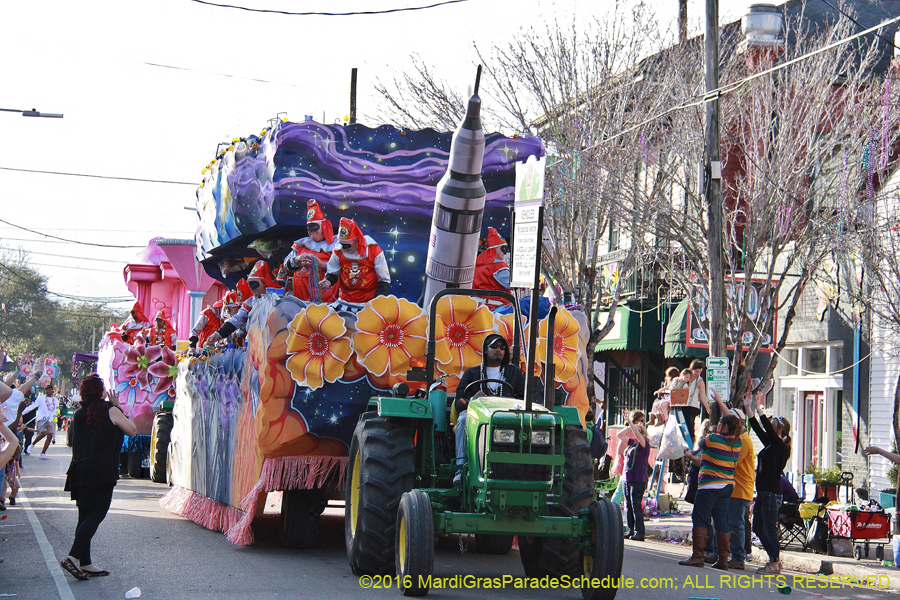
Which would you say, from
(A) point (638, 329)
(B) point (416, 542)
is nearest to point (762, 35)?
(A) point (638, 329)

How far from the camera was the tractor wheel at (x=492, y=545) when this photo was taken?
11.3 m

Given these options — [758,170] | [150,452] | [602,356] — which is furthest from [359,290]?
[602,356]

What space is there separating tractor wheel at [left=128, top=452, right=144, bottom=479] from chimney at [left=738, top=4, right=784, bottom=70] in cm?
1425

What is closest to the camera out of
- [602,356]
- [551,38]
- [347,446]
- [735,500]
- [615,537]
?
[615,537]

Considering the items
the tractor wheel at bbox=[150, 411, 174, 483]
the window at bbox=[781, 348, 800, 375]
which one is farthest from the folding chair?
the tractor wheel at bbox=[150, 411, 174, 483]

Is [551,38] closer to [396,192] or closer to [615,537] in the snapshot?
[396,192]

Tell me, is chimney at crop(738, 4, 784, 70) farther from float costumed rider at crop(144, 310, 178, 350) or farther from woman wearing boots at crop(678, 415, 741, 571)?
float costumed rider at crop(144, 310, 178, 350)

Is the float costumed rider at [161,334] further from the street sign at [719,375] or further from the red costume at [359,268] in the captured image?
the street sign at [719,375]

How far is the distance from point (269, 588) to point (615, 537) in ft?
9.26

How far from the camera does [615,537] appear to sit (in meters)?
7.81

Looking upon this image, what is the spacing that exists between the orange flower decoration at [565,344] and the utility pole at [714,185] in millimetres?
4845

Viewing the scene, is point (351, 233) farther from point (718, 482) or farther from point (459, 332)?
point (718, 482)

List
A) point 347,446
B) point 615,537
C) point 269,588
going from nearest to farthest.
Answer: point 615,537, point 269,588, point 347,446

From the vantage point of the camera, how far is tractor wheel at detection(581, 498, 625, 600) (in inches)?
308
